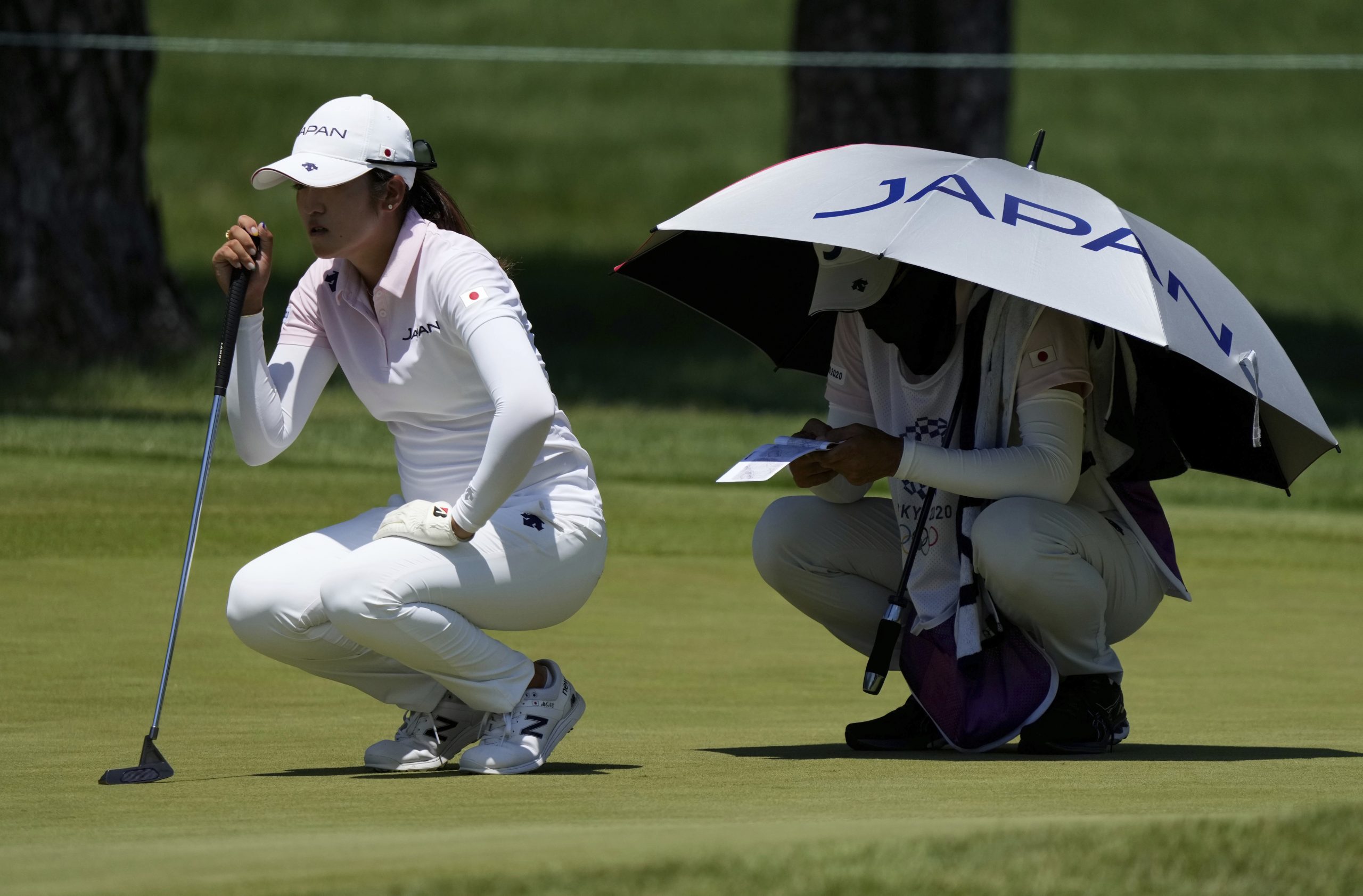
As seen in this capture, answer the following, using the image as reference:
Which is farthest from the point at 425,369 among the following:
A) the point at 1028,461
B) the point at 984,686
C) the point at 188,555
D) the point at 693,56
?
the point at 693,56

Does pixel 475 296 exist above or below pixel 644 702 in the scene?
above

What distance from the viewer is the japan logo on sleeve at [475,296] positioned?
4.27 m

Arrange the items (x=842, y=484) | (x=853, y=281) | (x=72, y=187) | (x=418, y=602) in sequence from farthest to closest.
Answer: (x=72, y=187), (x=842, y=484), (x=853, y=281), (x=418, y=602)

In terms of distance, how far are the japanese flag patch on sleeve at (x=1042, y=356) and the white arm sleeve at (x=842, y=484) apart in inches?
17.8

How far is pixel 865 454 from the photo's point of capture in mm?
4508

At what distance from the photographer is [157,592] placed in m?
7.05

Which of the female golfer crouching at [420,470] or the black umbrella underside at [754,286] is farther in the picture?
the black umbrella underside at [754,286]

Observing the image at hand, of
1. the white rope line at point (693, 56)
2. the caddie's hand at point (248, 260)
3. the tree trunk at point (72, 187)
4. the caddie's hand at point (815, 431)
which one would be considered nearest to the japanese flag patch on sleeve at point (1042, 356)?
the caddie's hand at point (815, 431)

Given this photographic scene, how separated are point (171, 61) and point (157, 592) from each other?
83.9 ft

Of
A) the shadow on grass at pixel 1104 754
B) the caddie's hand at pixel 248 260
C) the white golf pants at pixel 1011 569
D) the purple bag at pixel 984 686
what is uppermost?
the caddie's hand at pixel 248 260

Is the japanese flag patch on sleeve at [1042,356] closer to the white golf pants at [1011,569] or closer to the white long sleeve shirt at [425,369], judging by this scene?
the white golf pants at [1011,569]

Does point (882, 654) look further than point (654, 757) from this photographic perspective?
Yes

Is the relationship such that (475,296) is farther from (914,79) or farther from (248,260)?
(914,79)

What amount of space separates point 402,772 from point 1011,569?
1.32m
